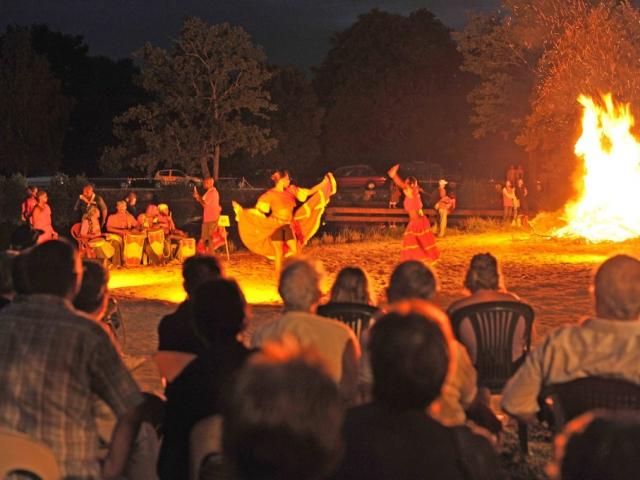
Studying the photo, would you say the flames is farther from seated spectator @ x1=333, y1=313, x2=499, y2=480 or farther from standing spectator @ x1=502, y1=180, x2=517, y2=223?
seated spectator @ x1=333, y1=313, x2=499, y2=480

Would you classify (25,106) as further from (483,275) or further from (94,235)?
(483,275)

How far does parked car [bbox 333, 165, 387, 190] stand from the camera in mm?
44969

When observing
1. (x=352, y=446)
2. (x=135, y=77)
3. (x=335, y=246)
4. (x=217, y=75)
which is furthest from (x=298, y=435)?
(x=135, y=77)

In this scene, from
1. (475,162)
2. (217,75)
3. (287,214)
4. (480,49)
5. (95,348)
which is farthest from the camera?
(475,162)

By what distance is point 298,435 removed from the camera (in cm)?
204

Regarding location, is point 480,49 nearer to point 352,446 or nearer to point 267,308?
point 267,308

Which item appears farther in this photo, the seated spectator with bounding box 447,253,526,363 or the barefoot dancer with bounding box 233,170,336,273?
the barefoot dancer with bounding box 233,170,336,273

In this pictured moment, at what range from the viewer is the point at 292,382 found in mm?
2035

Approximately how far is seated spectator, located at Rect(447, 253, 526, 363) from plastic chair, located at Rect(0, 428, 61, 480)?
3.26 meters

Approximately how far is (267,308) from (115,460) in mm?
8790

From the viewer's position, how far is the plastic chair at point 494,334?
19.4 ft

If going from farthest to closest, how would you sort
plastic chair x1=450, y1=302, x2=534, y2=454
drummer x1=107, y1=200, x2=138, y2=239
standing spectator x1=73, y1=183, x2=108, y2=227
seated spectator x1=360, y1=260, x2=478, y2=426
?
1. drummer x1=107, y1=200, x2=138, y2=239
2. standing spectator x1=73, y1=183, x2=108, y2=227
3. plastic chair x1=450, y1=302, x2=534, y2=454
4. seated spectator x1=360, y1=260, x2=478, y2=426

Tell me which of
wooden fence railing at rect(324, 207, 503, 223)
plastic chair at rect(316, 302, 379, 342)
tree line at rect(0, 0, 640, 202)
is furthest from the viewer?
tree line at rect(0, 0, 640, 202)

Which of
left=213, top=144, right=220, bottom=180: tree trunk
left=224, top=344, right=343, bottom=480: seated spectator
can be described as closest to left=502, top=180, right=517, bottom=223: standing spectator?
left=213, top=144, right=220, bottom=180: tree trunk
